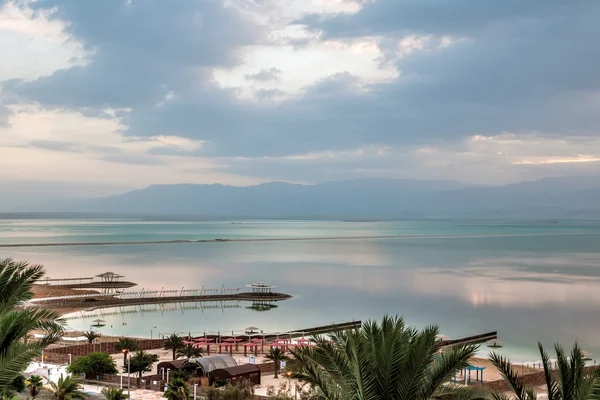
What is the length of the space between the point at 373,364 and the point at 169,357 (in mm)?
25506

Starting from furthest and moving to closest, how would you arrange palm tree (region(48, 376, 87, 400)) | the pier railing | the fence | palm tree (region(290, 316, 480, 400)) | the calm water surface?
the pier railing, the calm water surface, the fence, palm tree (region(48, 376, 87, 400)), palm tree (region(290, 316, 480, 400))

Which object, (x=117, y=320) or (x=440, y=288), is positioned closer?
(x=117, y=320)

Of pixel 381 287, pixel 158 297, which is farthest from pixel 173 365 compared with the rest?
pixel 381 287

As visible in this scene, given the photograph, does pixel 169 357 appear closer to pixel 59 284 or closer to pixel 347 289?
pixel 347 289

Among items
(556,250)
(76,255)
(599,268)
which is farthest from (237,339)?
(556,250)

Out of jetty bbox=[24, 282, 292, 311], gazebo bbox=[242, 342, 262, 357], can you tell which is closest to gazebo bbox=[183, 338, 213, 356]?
gazebo bbox=[242, 342, 262, 357]

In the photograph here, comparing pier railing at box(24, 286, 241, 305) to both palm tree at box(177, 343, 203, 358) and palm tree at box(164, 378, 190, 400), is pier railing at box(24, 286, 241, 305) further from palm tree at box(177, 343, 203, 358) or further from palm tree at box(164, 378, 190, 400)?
palm tree at box(164, 378, 190, 400)

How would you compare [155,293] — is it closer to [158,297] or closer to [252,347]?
[158,297]

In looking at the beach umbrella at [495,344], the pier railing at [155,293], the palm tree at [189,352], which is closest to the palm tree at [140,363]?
the palm tree at [189,352]

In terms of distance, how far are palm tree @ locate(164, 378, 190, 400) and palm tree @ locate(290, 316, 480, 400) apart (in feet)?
35.3

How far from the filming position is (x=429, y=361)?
33.0 feet

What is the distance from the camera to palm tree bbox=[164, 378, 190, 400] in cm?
1991

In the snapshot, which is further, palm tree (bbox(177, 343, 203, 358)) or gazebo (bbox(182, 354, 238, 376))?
palm tree (bbox(177, 343, 203, 358))

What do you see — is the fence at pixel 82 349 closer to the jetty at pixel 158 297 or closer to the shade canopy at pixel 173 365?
the shade canopy at pixel 173 365
